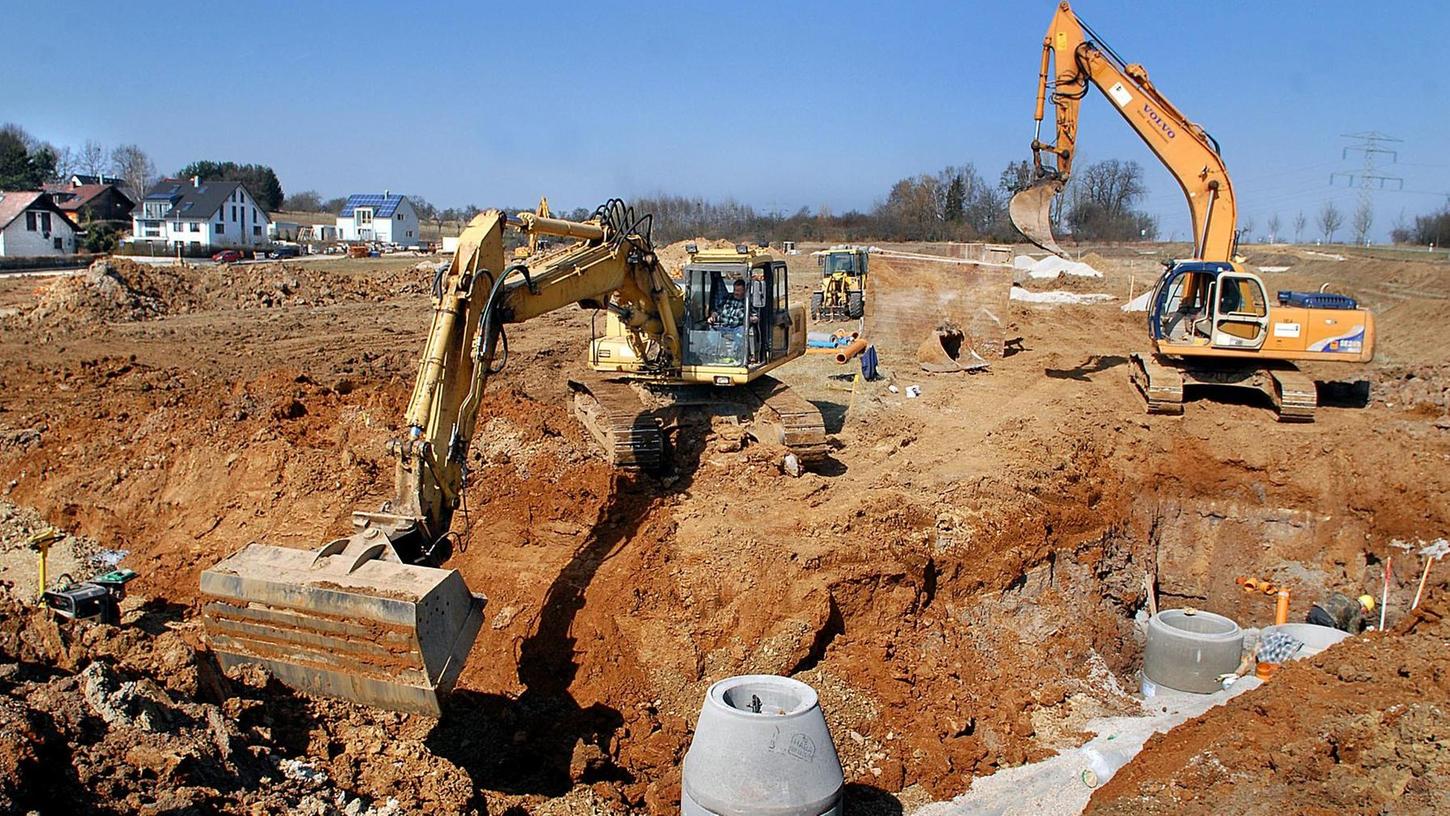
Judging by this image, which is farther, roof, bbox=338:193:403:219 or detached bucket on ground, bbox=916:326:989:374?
roof, bbox=338:193:403:219

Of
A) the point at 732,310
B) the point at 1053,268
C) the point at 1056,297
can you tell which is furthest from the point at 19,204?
the point at 732,310

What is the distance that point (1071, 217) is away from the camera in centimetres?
7444

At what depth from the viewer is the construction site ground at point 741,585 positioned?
6.54 m

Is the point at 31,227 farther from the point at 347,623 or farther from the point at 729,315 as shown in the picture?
the point at 347,623

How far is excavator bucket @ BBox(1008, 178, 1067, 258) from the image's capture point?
18016mm

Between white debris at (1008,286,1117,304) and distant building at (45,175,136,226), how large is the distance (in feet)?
186

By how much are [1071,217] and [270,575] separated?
244 feet

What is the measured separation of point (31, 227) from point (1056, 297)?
151 feet

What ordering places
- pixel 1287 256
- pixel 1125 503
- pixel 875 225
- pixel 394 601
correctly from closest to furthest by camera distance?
pixel 394 601, pixel 1125 503, pixel 1287 256, pixel 875 225

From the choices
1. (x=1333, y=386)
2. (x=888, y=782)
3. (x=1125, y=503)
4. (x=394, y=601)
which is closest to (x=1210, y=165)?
(x=1333, y=386)

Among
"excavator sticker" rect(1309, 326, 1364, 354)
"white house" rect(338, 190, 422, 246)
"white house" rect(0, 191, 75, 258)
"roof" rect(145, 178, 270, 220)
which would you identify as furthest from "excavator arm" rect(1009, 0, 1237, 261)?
"white house" rect(338, 190, 422, 246)

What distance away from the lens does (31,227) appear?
162 ft

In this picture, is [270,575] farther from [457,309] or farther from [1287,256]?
[1287,256]

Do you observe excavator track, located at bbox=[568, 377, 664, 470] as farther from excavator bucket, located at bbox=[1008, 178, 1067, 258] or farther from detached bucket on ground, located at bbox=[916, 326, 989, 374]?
detached bucket on ground, located at bbox=[916, 326, 989, 374]
